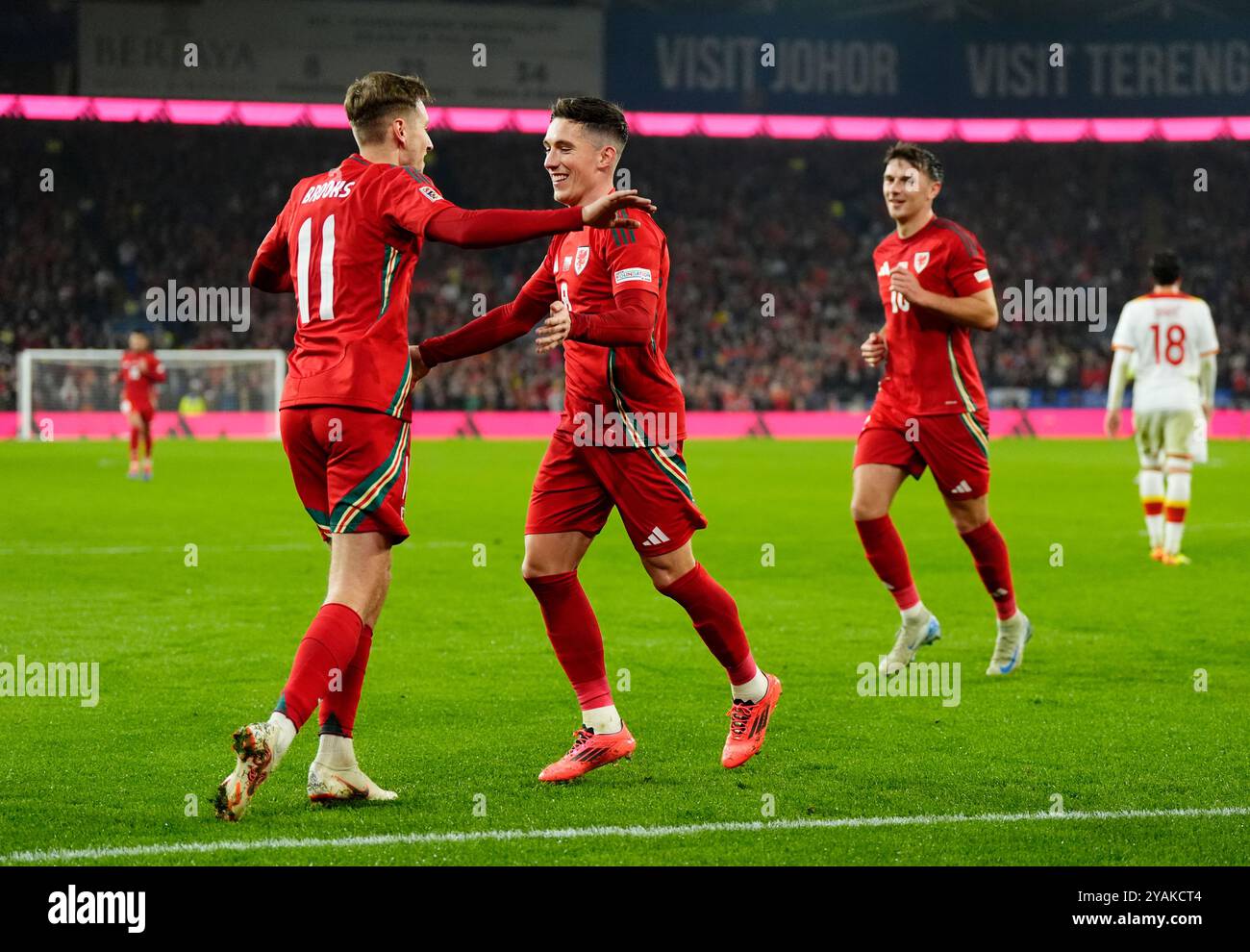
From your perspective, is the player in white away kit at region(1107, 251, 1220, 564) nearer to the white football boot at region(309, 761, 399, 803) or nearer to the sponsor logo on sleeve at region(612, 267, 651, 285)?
the sponsor logo on sleeve at region(612, 267, 651, 285)

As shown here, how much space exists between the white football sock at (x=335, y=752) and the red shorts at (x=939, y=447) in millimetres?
3230

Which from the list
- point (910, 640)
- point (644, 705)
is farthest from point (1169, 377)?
point (644, 705)

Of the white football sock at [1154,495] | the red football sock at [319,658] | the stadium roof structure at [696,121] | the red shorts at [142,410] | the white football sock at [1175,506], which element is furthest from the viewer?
the stadium roof structure at [696,121]

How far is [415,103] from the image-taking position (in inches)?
184

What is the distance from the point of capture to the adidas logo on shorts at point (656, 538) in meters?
5.14

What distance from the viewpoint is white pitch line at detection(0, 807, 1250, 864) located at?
160 inches

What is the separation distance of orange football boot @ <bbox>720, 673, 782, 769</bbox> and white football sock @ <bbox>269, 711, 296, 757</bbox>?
5.19ft

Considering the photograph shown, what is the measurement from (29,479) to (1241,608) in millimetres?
13973

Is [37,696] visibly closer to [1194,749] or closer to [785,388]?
[1194,749]

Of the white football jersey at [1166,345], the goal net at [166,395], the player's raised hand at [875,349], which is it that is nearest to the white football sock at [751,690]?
the player's raised hand at [875,349]

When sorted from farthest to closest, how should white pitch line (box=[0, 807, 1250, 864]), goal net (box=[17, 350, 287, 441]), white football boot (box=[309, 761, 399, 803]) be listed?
1. goal net (box=[17, 350, 287, 441])
2. white football boot (box=[309, 761, 399, 803])
3. white pitch line (box=[0, 807, 1250, 864])

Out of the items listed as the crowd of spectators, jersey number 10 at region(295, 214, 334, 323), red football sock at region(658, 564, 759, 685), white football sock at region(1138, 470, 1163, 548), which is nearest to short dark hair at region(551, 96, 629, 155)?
jersey number 10 at region(295, 214, 334, 323)

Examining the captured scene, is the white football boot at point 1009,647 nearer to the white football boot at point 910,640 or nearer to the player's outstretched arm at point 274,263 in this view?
the white football boot at point 910,640
